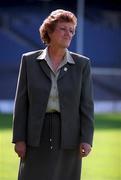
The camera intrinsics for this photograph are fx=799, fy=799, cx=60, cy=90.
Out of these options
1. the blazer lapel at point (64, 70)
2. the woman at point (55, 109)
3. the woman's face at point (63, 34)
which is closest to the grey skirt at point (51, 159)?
Result: the woman at point (55, 109)

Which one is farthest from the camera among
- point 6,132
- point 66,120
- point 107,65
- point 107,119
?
point 107,65

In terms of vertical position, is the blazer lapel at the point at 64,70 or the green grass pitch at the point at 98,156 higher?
the blazer lapel at the point at 64,70

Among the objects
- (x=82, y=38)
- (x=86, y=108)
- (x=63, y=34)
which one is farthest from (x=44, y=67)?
(x=82, y=38)

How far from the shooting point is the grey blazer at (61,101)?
A: 17.0 ft

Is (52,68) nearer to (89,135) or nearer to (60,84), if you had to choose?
(60,84)

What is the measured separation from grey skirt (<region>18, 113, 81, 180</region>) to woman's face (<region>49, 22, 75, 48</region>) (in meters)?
0.46

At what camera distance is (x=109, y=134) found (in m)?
13.9

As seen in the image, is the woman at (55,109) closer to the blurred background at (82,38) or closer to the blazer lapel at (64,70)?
the blazer lapel at (64,70)

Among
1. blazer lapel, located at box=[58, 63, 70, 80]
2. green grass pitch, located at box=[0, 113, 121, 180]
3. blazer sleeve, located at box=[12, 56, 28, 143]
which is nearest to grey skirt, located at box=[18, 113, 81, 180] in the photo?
blazer sleeve, located at box=[12, 56, 28, 143]

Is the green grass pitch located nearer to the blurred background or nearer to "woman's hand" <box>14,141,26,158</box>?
"woman's hand" <box>14,141,26,158</box>

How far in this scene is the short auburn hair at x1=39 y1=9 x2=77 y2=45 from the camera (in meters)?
5.14

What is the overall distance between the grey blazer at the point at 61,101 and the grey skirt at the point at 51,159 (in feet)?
0.14

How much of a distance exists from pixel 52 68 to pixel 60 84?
0.13 m

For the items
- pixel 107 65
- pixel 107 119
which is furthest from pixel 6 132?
pixel 107 65
